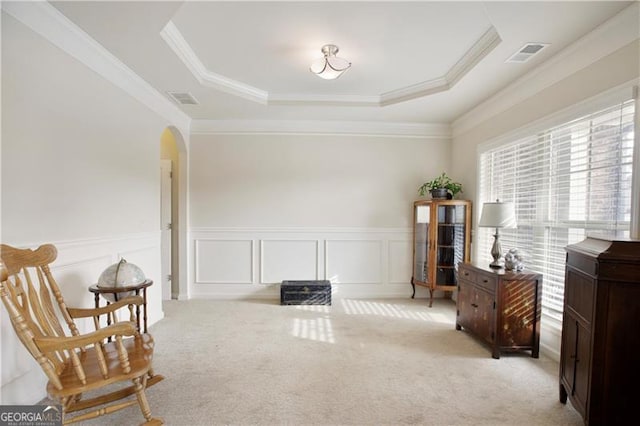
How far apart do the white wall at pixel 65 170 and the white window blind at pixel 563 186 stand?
3911 millimetres

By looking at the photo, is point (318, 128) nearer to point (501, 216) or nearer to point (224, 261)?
point (224, 261)

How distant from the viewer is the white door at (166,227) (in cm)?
451

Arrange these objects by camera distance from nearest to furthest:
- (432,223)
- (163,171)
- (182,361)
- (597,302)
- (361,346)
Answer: (597,302), (182,361), (361,346), (432,223), (163,171)

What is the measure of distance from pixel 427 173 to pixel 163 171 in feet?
12.8

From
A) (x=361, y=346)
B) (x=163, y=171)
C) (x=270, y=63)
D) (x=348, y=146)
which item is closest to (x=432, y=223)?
(x=348, y=146)

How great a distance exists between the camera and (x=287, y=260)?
182 inches

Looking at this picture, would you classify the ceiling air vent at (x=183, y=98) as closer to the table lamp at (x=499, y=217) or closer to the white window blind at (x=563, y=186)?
the table lamp at (x=499, y=217)

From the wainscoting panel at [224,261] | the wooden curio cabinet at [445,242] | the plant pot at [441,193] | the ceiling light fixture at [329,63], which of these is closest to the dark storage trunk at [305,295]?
the wainscoting panel at [224,261]

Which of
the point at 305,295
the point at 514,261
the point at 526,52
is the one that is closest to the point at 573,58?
the point at 526,52

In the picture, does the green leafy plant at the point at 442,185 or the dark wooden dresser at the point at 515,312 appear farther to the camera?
the green leafy plant at the point at 442,185

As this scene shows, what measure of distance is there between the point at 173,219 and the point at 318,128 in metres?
2.50

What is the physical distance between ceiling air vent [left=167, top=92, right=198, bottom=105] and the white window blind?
3590 mm

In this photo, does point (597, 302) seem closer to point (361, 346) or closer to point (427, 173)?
point (361, 346)

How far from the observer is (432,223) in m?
4.17
